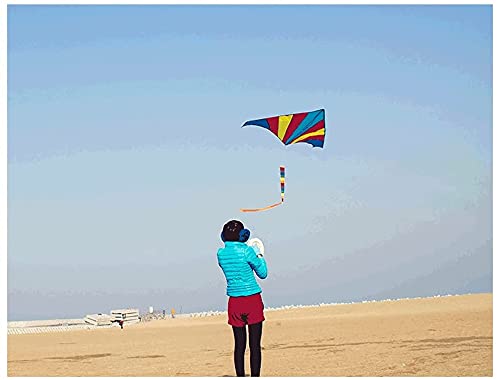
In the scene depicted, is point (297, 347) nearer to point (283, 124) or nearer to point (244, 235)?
point (283, 124)

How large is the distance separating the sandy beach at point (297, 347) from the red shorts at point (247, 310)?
2.12m

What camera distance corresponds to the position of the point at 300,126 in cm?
753

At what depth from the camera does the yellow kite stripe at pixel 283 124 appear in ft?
24.4

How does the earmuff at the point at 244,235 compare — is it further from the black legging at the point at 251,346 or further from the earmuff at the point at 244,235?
the black legging at the point at 251,346

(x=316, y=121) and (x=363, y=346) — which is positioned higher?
(x=316, y=121)

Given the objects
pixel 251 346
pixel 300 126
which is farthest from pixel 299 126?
pixel 251 346

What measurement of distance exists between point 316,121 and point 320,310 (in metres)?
12.3

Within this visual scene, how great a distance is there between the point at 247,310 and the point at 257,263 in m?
0.35

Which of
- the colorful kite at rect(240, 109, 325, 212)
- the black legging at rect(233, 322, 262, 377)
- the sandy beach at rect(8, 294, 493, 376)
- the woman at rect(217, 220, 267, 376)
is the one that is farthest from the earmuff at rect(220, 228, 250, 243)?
Answer: the sandy beach at rect(8, 294, 493, 376)

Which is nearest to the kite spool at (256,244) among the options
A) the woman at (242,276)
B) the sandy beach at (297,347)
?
the woman at (242,276)

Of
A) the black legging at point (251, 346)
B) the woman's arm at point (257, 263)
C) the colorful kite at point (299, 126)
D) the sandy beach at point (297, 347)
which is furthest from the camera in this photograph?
the sandy beach at point (297, 347)
